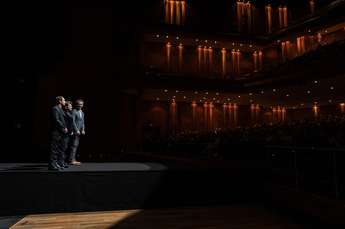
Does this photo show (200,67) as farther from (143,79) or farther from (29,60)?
(29,60)

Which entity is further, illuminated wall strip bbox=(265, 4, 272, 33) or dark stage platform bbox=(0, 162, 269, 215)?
illuminated wall strip bbox=(265, 4, 272, 33)

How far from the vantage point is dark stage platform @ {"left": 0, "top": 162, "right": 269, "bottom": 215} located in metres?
4.57

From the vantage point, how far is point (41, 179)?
4637 millimetres

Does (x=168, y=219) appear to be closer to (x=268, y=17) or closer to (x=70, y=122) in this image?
(x=70, y=122)

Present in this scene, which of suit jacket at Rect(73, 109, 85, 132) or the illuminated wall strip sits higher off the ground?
the illuminated wall strip

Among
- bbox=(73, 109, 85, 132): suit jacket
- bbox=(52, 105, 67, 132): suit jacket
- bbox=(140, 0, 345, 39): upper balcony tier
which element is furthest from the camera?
bbox=(140, 0, 345, 39): upper balcony tier

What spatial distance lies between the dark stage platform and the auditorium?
0.06ft

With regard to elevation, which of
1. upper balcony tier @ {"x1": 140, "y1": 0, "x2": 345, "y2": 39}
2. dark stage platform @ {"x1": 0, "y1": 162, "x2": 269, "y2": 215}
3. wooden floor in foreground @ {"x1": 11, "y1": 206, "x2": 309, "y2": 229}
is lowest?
wooden floor in foreground @ {"x1": 11, "y1": 206, "x2": 309, "y2": 229}

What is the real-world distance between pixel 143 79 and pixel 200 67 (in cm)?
518

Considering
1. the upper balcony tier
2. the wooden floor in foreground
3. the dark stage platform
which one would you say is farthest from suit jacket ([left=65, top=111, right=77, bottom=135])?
the upper balcony tier

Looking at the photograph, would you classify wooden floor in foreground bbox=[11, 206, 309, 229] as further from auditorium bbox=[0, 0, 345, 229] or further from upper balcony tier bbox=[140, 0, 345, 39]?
upper balcony tier bbox=[140, 0, 345, 39]

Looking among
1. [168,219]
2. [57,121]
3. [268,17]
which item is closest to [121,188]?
[168,219]

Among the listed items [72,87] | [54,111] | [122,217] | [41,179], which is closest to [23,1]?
[72,87]

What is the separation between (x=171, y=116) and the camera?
18.5 meters
